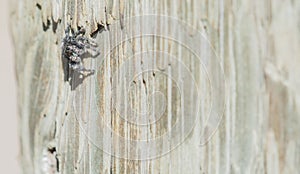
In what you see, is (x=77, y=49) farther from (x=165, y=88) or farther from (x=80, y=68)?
(x=165, y=88)

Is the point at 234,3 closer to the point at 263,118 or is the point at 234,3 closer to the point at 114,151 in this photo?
the point at 263,118

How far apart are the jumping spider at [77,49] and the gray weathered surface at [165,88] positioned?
0.07 ft

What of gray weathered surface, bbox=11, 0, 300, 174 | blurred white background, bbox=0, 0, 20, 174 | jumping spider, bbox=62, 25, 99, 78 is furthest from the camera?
blurred white background, bbox=0, 0, 20, 174

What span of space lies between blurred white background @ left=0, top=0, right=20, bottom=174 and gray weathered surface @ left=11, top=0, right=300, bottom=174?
129cm

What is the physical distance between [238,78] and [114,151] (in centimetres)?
45

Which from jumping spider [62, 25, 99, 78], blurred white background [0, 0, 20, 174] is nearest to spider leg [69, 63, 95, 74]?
jumping spider [62, 25, 99, 78]

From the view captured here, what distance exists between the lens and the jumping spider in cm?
176

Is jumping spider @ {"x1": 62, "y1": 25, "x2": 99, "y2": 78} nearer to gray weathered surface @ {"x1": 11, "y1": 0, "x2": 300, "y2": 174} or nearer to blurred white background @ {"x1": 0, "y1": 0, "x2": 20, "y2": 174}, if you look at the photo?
gray weathered surface @ {"x1": 11, "y1": 0, "x2": 300, "y2": 174}

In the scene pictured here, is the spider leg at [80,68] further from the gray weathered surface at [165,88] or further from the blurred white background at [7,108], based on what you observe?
the blurred white background at [7,108]

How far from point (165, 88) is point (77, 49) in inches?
13.5

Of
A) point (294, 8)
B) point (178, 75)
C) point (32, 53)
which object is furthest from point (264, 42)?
Result: point (32, 53)

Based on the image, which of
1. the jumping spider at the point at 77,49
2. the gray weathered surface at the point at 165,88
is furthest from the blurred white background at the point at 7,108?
the jumping spider at the point at 77,49

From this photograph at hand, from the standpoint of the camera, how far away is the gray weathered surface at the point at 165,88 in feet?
4.32

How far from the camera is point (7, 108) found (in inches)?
133
